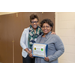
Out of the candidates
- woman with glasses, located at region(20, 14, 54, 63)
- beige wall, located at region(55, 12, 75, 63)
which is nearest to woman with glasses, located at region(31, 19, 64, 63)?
woman with glasses, located at region(20, 14, 54, 63)

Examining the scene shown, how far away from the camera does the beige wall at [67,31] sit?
1684 millimetres

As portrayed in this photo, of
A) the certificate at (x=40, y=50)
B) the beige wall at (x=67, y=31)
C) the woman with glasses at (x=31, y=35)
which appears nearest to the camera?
the certificate at (x=40, y=50)

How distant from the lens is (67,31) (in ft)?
5.78

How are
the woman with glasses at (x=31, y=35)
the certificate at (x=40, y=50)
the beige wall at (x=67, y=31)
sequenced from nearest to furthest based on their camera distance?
the certificate at (x=40, y=50)
the woman with glasses at (x=31, y=35)
the beige wall at (x=67, y=31)

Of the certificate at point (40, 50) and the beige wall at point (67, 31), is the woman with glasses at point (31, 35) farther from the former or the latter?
the beige wall at point (67, 31)

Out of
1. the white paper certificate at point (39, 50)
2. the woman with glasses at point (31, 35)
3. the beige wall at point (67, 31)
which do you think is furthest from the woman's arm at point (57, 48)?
the beige wall at point (67, 31)

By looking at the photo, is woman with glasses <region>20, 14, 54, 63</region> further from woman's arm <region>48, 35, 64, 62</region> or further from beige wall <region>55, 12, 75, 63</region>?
beige wall <region>55, 12, 75, 63</region>

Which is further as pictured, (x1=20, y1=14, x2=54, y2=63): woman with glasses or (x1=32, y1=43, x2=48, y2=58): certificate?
(x1=20, y1=14, x2=54, y2=63): woman with glasses

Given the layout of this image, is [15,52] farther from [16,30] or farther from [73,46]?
[73,46]

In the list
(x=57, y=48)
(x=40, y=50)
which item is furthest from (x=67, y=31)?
(x=40, y=50)

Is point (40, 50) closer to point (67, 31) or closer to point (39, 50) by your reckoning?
point (39, 50)

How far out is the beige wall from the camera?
1684 mm

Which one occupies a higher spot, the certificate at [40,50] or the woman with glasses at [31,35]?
the woman with glasses at [31,35]

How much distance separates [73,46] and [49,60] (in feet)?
2.71
